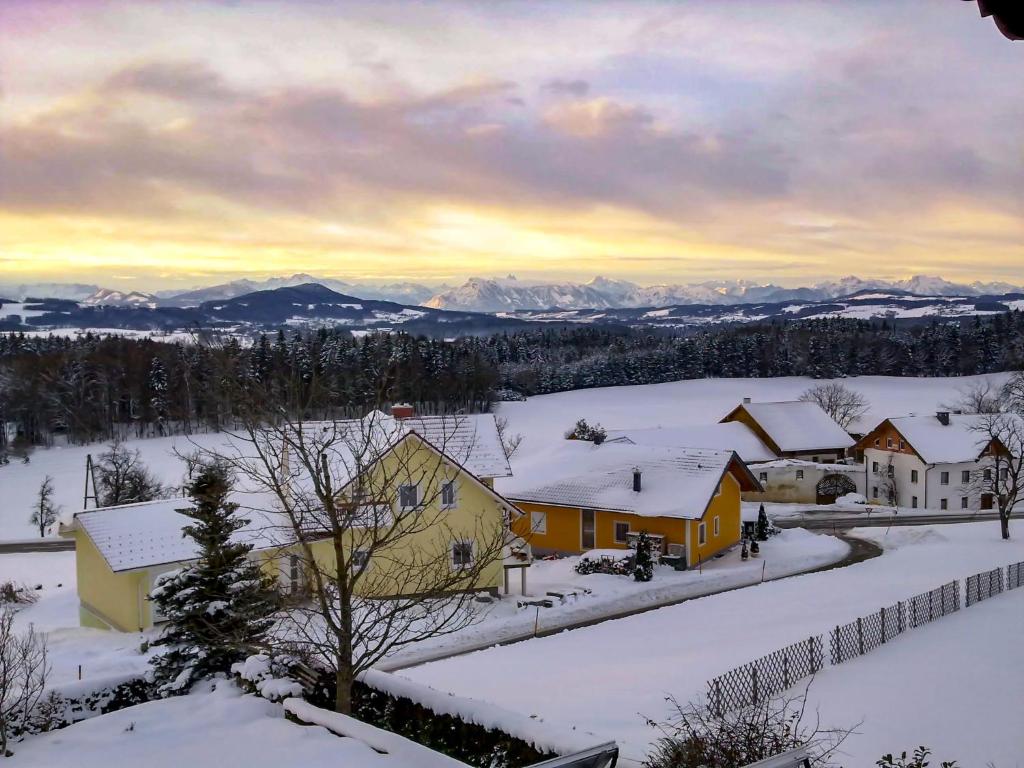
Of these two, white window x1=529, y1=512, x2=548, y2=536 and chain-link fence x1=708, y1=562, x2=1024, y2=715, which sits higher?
chain-link fence x1=708, y1=562, x2=1024, y2=715

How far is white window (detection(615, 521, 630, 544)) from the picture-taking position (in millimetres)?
34906

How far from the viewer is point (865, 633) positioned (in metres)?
15.8

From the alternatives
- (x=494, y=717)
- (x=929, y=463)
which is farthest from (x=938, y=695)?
(x=929, y=463)

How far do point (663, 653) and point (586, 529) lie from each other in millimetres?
17943

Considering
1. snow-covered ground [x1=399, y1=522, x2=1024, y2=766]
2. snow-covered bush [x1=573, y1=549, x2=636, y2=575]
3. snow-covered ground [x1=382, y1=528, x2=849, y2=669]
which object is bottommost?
snow-covered ground [x1=382, y1=528, x2=849, y2=669]

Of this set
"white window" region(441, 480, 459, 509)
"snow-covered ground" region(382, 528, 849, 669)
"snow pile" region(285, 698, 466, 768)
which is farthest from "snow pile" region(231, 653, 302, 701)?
"white window" region(441, 480, 459, 509)

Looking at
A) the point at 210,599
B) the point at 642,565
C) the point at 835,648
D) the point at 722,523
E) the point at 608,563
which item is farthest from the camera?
the point at 722,523

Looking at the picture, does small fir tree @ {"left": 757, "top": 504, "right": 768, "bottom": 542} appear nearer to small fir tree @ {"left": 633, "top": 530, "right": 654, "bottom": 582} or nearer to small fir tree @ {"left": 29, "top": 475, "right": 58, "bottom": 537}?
small fir tree @ {"left": 633, "top": 530, "right": 654, "bottom": 582}

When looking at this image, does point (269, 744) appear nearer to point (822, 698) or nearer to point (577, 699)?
point (577, 699)

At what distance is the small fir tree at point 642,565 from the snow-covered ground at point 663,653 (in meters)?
4.48

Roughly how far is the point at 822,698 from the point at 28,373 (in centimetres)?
9342

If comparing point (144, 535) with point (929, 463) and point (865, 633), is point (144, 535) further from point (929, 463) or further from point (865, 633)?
point (929, 463)

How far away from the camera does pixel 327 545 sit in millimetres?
28422

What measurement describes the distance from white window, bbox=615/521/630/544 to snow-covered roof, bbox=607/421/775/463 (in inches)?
981
